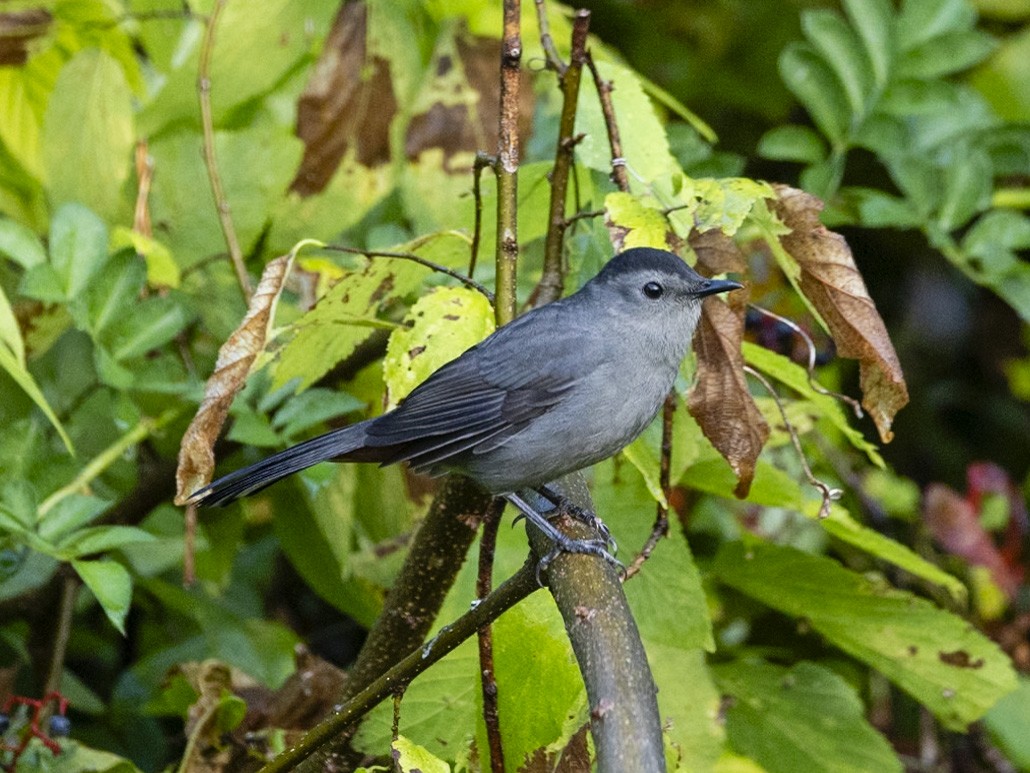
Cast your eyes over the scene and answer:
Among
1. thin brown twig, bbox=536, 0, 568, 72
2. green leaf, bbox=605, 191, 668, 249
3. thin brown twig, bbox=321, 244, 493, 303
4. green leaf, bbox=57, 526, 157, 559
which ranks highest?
thin brown twig, bbox=536, 0, 568, 72

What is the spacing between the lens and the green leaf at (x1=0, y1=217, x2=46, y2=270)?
2.43 metres

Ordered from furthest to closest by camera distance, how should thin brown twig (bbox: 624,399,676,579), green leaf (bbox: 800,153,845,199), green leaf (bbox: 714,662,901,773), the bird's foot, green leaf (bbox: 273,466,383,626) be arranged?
1. green leaf (bbox: 800,153,845,199)
2. green leaf (bbox: 273,466,383,626)
3. green leaf (bbox: 714,662,901,773)
4. thin brown twig (bbox: 624,399,676,579)
5. the bird's foot

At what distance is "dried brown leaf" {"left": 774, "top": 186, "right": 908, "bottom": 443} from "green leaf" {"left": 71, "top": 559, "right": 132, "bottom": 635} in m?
Answer: 1.08

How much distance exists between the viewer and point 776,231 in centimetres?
183

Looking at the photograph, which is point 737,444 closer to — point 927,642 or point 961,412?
point 927,642

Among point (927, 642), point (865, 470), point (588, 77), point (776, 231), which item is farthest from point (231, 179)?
point (865, 470)

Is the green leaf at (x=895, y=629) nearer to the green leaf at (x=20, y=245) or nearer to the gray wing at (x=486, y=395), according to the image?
the gray wing at (x=486, y=395)

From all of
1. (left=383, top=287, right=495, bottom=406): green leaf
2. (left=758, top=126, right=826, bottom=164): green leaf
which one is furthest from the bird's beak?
(left=758, top=126, right=826, bottom=164): green leaf

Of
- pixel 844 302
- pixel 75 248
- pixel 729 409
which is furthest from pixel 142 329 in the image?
pixel 844 302

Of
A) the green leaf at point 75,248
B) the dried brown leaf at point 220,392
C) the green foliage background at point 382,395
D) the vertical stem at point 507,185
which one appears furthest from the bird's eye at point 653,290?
the green leaf at point 75,248

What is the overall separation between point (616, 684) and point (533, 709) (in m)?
0.33

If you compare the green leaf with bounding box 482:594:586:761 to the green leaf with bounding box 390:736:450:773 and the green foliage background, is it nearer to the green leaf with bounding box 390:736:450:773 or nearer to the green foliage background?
the green foliage background

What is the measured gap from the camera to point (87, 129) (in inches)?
112

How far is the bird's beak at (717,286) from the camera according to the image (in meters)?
1.98
